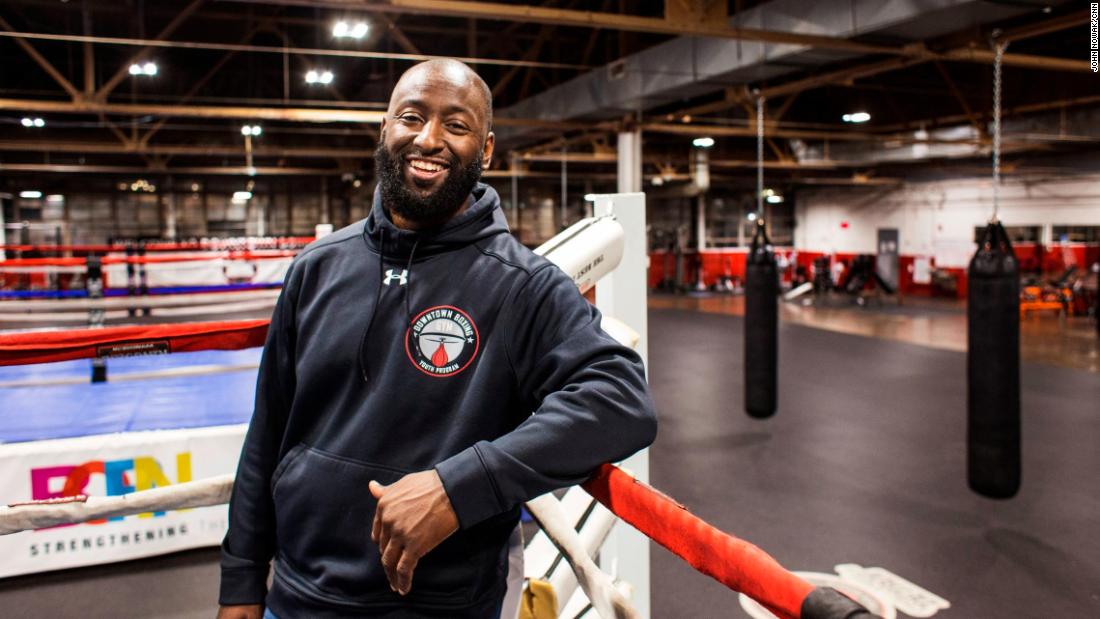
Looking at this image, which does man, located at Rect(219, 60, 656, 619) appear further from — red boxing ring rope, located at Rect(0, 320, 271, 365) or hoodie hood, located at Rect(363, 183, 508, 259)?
red boxing ring rope, located at Rect(0, 320, 271, 365)

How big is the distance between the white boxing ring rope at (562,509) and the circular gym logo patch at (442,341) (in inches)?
11.9

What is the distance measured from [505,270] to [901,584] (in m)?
3.05

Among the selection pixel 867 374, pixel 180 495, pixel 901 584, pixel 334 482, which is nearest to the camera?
pixel 334 482

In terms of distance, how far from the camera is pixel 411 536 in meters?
0.95

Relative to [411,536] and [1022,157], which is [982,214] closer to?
[1022,157]

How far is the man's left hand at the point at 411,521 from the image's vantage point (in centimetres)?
96

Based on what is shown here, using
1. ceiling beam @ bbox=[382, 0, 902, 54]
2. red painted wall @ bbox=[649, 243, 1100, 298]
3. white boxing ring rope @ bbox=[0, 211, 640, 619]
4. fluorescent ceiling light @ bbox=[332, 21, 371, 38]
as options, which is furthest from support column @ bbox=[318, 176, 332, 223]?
white boxing ring rope @ bbox=[0, 211, 640, 619]

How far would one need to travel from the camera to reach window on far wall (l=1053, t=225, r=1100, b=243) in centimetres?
1781

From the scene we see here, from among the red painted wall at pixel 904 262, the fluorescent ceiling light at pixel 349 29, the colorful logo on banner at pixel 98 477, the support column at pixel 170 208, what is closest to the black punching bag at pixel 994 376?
the colorful logo on banner at pixel 98 477

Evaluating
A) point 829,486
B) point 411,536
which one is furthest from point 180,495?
point 829,486

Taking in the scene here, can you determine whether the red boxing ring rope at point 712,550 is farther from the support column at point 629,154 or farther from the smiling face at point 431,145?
the support column at point 629,154

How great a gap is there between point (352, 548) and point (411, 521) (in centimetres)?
22

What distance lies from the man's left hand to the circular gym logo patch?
20 centimetres

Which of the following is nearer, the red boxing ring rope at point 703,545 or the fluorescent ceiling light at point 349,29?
the red boxing ring rope at point 703,545
